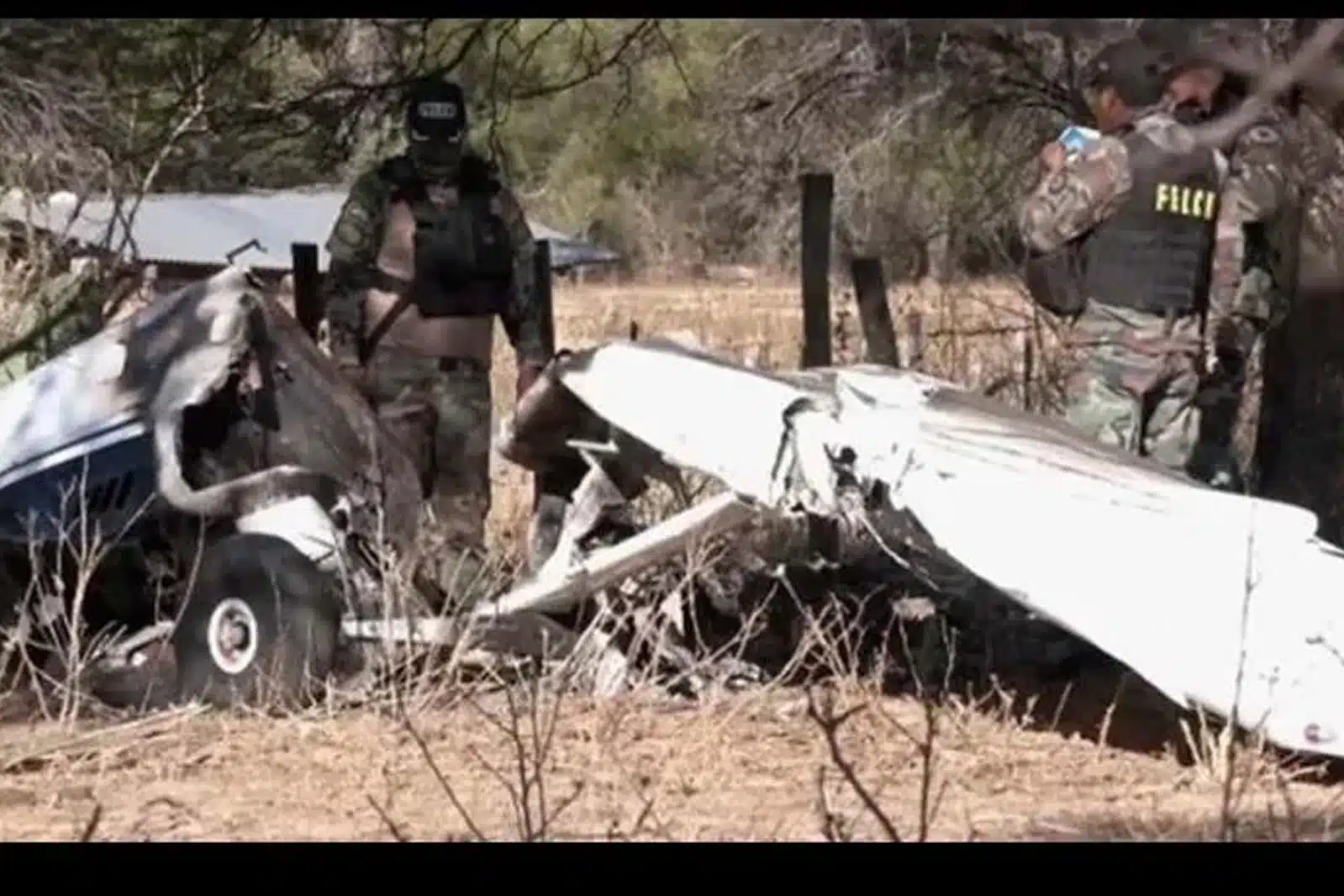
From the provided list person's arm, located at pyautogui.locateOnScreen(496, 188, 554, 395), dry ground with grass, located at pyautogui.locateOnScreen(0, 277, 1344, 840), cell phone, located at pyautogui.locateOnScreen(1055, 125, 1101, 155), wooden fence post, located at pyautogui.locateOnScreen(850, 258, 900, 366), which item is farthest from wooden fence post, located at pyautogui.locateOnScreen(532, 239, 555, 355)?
wooden fence post, located at pyautogui.locateOnScreen(850, 258, 900, 366)

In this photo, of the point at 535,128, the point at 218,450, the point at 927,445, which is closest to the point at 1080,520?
the point at 927,445

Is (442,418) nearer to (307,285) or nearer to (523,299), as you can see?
(523,299)

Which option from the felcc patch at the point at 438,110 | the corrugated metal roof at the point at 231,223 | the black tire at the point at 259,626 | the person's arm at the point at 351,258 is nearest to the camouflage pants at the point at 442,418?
the person's arm at the point at 351,258

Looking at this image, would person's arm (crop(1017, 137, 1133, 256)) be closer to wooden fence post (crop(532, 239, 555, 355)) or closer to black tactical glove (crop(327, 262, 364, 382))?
wooden fence post (crop(532, 239, 555, 355))

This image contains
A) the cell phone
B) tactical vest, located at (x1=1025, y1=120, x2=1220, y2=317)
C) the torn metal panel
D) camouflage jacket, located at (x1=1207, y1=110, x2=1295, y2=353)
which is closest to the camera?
the torn metal panel

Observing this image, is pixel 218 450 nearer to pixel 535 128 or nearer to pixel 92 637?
pixel 92 637

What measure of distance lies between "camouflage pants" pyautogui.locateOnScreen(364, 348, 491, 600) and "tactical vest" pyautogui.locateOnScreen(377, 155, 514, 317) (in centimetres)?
18

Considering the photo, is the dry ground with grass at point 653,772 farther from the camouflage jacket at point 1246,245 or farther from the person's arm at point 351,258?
the person's arm at point 351,258

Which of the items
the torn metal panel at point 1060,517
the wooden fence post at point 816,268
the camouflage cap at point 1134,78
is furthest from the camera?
the wooden fence post at point 816,268

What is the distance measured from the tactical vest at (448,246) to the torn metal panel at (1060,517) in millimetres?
1634

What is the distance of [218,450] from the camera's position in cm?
683

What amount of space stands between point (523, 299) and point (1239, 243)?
2.10 meters

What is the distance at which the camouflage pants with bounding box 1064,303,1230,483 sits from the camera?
7.39 meters

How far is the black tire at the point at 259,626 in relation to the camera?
6.26 m
